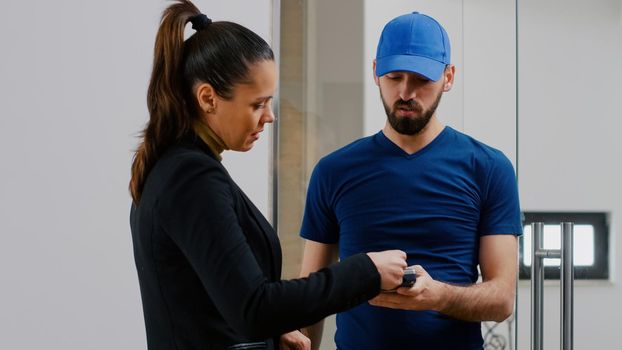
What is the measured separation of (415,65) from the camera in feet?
5.56

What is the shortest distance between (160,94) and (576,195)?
102cm

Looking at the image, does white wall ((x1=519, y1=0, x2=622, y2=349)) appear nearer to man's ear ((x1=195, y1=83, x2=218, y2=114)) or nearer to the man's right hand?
the man's right hand

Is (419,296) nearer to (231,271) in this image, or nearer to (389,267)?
(389,267)

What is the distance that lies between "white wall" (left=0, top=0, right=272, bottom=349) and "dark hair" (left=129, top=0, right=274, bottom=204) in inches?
50.9

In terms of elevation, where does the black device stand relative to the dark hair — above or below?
below

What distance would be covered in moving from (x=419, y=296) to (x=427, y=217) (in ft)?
0.80

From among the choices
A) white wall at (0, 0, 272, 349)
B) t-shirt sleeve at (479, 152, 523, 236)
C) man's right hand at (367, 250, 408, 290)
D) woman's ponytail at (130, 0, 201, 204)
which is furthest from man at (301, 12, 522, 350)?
white wall at (0, 0, 272, 349)

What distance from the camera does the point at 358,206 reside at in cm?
172

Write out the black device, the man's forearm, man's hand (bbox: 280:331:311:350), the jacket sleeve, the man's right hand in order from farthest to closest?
the man's forearm → man's hand (bbox: 280:331:311:350) → the black device → the man's right hand → the jacket sleeve

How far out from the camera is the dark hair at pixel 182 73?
1.19 meters

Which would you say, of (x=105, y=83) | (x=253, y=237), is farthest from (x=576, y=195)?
(x=105, y=83)

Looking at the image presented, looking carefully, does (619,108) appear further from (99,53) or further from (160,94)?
(99,53)

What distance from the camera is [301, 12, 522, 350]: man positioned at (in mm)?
1637

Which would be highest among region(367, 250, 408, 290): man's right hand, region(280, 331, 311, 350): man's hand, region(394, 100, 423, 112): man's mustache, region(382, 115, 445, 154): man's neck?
region(394, 100, 423, 112): man's mustache
